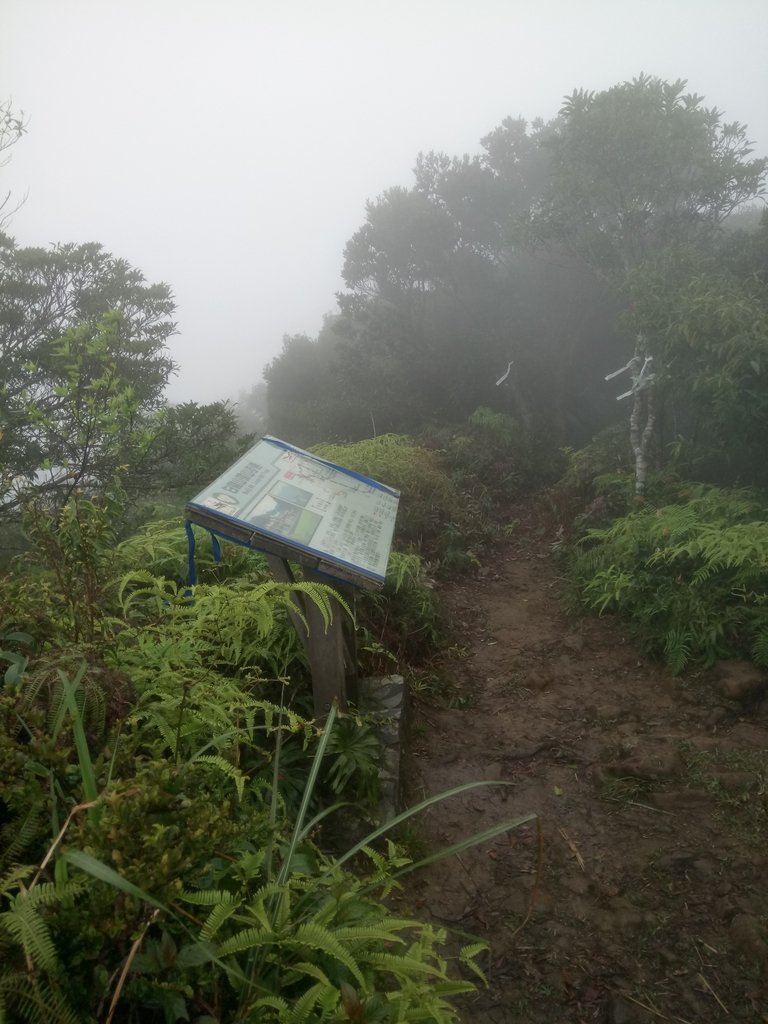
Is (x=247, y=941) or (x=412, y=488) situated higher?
(x=247, y=941)

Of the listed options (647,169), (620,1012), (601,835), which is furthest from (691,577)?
(647,169)

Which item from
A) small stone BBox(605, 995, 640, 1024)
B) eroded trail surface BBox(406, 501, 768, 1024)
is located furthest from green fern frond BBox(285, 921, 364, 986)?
small stone BBox(605, 995, 640, 1024)

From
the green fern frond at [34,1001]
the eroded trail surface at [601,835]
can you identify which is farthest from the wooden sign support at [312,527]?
the green fern frond at [34,1001]

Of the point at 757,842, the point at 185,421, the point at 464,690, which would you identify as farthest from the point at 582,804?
the point at 185,421

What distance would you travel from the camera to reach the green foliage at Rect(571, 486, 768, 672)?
4664 mm

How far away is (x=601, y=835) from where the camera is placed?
3285 mm

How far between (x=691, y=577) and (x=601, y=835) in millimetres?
2798

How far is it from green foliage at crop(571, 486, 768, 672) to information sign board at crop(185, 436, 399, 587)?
274cm

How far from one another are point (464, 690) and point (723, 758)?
1.85 metres

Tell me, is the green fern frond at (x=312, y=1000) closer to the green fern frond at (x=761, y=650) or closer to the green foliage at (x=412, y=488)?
the green fern frond at (x=761, y=650)

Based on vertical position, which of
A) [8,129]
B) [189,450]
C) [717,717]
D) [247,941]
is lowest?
[717,717]

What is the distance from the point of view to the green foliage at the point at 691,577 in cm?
466

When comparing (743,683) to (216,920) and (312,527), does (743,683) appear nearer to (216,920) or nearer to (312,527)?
(312,527)

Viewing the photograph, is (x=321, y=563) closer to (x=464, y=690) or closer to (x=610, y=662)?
(x=464, y=690)
